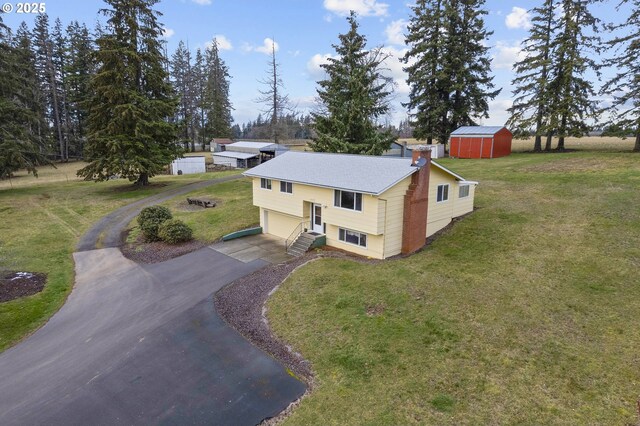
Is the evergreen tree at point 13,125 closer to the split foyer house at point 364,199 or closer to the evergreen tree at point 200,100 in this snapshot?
the split foyer house at point 364,199

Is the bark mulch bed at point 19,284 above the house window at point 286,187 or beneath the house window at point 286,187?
beneath

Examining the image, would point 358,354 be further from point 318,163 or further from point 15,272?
point 15,272

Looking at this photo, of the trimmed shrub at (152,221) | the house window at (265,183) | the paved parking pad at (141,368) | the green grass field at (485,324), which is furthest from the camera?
the trimmed shrub at (152,221)

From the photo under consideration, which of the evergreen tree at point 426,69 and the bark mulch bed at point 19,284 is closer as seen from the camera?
the bark mulch bed at point 19,284

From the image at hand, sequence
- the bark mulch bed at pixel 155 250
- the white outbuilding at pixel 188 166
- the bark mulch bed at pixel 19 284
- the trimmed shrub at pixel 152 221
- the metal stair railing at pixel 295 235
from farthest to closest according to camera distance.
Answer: the white outbuilding at pixel 188 166 → the trimmed shrub at pixel 152 221 → the metal stair railing at pixel 295 235 → the bark mulch bed at pixel 155 250 → the bark mulch bed at pixel 19 284

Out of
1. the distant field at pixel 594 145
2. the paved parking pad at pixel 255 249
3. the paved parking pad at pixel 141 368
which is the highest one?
the distant field at pixel 594 145

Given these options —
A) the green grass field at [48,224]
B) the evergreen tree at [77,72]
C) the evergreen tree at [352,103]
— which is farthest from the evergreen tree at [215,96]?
the evergreen tree at [352,103]

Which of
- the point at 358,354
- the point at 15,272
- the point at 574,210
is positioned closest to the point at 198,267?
the point at 15,272
